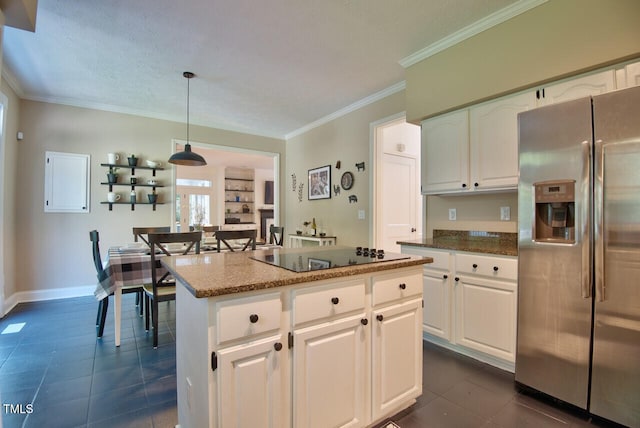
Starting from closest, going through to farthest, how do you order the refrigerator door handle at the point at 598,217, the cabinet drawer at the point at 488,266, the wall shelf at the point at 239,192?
the refrigerator door handle at the point at 598,217 < the cabinet drawer at the point at 488,266 < the wall shelf at the point at 239,192

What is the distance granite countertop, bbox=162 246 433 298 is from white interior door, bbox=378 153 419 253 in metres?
2.32

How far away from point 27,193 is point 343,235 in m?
4.18

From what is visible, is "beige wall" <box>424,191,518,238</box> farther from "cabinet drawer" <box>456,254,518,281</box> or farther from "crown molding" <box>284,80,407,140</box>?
"crown molding" <box>284,80,407,140</box>

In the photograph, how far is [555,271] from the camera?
1765mm

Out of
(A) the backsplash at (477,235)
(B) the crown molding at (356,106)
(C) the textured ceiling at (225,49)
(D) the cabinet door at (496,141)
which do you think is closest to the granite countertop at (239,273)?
(D) the cabinet door at (496,141)

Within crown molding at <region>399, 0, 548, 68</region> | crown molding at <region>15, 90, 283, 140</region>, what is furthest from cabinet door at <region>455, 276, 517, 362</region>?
crown molding at <region>15, 90, 283, 140</region>

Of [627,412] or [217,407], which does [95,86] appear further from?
[627,412]

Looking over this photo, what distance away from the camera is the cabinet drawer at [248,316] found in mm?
1077

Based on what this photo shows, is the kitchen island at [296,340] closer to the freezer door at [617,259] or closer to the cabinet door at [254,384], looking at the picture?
the cabinet door at [254,384]

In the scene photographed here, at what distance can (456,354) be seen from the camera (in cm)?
243

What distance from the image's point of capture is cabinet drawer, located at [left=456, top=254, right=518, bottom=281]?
6.85 ft

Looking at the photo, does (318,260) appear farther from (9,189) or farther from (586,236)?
(9,189)

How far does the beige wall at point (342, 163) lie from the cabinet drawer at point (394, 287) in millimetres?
2220

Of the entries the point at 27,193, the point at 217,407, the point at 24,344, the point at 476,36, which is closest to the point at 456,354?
the point at 217,407
